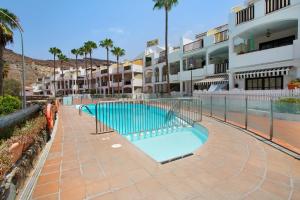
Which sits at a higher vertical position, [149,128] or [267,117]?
[267,117]

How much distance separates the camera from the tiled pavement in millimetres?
3197

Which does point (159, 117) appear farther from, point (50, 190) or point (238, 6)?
point (238, 6)

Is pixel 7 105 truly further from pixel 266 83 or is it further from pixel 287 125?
pixel 266 83

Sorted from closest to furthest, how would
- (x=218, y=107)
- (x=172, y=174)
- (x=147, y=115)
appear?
1. (x=172, y=174)
2. (x=147, y=115)
3. (x=218, y=107)

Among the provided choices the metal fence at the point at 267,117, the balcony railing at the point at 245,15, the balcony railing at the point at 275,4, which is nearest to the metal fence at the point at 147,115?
the metal fence at the point at 267,117

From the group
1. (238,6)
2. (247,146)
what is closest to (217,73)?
(238,6)

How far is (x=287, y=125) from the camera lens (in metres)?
6.78

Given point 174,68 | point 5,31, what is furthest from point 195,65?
point 5,31

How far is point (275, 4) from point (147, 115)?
14.7 metres

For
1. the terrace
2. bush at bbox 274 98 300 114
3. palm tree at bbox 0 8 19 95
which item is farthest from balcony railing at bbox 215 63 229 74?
palm tree at bbox 0 8 19 95

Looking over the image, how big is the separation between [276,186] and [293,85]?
40.7 ft

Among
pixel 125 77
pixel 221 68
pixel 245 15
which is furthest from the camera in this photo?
pixel 125 77

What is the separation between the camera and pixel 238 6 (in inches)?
849

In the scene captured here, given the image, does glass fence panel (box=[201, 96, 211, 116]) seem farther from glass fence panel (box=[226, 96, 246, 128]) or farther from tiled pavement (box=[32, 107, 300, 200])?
tiled pavement (box=[32, 107, 300, 200])
